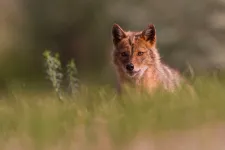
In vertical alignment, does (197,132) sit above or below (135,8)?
below

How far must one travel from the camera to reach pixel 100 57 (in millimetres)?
19141

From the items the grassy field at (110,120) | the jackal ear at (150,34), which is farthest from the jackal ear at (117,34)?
the grassy field at (110,120)

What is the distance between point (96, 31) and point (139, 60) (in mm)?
10296

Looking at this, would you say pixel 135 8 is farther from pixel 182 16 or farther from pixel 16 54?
pixel 16 54

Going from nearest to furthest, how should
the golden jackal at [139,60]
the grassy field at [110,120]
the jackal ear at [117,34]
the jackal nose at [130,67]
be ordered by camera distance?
the grassy field at [110,120]
the golden jackal at [139,60]
the jackal nose at [130,67]
the jackal ear at [117,34]

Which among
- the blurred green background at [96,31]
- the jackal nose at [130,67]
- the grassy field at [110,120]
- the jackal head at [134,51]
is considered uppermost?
the blurred green background at [96,31]

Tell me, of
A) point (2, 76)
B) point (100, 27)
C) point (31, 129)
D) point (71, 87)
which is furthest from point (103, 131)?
point (2, 76)

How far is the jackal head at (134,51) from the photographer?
355 inches

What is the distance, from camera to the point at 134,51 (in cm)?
914

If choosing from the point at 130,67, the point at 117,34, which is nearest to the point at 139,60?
the point at 130,67

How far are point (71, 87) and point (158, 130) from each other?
3796 mm

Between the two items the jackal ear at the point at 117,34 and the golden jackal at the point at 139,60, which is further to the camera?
the jackal ear at the point at 117,34

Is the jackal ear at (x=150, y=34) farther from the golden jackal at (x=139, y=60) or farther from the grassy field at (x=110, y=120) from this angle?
the grassy field at (x=110, y=120)

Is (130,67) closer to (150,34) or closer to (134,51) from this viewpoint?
(134,51)
